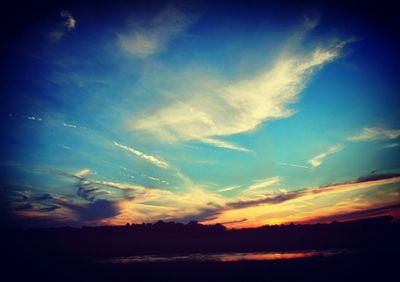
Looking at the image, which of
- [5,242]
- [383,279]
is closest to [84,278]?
[383,279]

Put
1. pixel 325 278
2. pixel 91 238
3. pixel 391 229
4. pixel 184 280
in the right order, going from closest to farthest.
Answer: pixel 325 278 → pixel 184 280 → pixel 391 229 → pixel 91 238

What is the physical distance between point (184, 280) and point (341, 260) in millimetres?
16831

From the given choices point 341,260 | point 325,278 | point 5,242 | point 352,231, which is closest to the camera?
point 325,278

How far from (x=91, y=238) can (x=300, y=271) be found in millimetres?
82726

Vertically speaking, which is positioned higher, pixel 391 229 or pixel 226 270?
pixel 391 229

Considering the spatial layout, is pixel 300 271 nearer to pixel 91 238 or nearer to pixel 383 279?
pixel 383 279

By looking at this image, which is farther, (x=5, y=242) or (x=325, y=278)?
(x=5, y=242)

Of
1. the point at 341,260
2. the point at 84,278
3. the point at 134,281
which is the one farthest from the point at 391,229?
the point at 84,278

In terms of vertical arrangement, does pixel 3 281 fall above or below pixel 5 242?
below

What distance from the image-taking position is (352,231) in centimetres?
5441

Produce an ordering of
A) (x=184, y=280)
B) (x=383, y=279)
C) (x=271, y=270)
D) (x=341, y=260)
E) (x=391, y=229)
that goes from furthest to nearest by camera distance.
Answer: (x=391, y=229)
(x=341, y=260)
(x=271, y=270)
(x=184, y=280)
(x=383, y=279)

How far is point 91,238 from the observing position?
274ft

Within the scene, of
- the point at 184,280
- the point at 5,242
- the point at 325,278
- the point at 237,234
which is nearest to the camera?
the point at 325,278

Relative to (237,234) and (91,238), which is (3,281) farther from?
(91,238)
